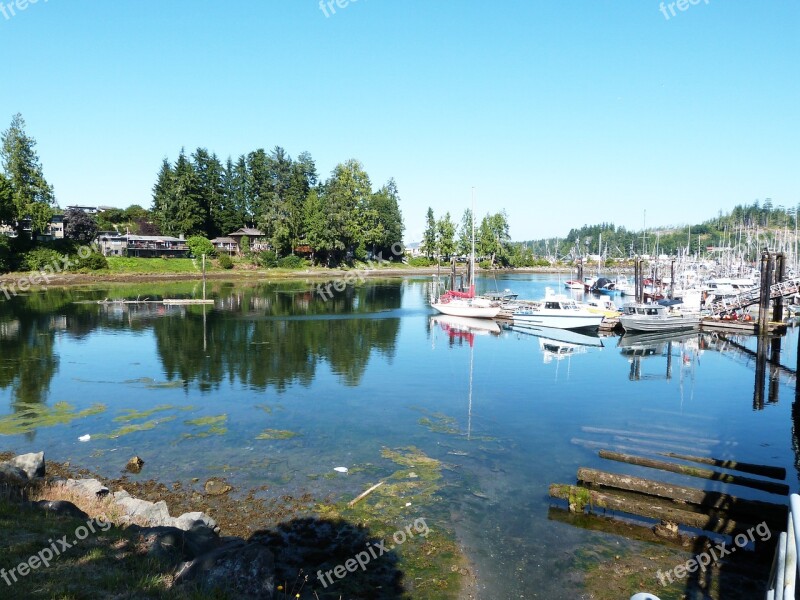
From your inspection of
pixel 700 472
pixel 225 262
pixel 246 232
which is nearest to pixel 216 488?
pixel 700 472

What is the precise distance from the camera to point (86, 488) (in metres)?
13.9

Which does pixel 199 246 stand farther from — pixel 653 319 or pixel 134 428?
pixel 134 428

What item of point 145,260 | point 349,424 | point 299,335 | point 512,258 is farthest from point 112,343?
point 512,258

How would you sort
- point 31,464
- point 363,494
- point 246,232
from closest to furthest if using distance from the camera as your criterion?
1. point 31,464
2. point 363,494
3. point 246,232

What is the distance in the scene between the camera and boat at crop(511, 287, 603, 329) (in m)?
48.6

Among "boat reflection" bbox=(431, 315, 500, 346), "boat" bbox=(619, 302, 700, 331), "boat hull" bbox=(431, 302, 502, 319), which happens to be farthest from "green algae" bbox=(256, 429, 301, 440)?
"boat hull" bbox=(431, 302, 502, 319)

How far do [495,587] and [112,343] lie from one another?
1426 inches

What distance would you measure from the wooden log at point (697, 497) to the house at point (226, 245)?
112m

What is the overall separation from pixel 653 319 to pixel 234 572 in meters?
45.8

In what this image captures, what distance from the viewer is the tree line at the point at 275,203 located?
114 metres

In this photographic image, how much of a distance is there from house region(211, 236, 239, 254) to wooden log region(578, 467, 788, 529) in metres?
112

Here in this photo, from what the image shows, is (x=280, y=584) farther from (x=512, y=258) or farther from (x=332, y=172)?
(x=512, y=258)

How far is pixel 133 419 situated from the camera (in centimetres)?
2245

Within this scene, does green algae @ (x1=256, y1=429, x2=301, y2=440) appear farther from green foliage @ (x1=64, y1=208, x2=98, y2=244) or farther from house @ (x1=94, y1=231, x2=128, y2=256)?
house @ (x1=94, y1=231, x2=128, y2=256)
